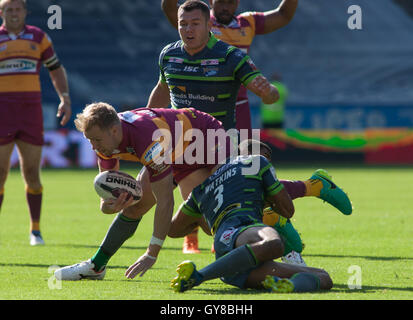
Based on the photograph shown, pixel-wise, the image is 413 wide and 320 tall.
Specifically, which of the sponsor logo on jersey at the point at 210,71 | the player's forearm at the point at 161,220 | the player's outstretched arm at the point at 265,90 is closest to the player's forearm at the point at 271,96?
the player's outstretched arm at the point at 265,90

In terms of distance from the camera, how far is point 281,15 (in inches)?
316

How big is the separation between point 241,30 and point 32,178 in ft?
8.56

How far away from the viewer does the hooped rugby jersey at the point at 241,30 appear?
7.92 metres

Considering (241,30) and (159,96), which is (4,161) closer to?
(159,96)

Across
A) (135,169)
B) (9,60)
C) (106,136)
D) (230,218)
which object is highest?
(9,60)

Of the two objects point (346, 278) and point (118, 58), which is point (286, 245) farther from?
point (118, 58)

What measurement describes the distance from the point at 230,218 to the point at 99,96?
66.5 ft

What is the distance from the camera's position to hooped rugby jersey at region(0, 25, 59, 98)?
319 inches

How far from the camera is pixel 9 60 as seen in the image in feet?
26.7

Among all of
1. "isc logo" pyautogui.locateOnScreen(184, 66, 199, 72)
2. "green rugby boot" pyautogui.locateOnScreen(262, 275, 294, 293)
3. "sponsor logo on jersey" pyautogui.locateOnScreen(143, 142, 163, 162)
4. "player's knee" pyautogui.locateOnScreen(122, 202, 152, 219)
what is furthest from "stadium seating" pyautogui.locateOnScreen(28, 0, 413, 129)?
"green rugby boot" pyautogui.locateOnScreen(262, 275, 294, 293)


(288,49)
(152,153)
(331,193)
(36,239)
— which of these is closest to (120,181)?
(152,153)

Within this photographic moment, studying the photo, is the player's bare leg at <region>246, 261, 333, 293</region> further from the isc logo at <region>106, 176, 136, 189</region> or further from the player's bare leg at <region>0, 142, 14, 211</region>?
the player's bare leg at <region>0, 142, 14, 211</region>
